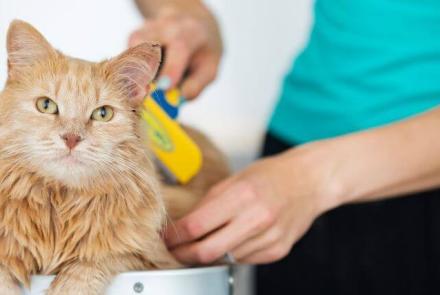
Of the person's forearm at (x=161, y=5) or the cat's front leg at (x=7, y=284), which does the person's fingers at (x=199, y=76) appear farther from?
the cat's front leg at (x=7, y=284)

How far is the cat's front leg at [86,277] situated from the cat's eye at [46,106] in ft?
0.59

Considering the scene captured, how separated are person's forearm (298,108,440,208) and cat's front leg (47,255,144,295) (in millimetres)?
427

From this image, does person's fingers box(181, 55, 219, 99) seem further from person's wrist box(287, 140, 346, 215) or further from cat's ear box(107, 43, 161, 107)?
cat's ear box(107, 43, 161, 107)

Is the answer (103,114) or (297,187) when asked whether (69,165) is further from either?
(297,187)

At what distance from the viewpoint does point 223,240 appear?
3.05ft

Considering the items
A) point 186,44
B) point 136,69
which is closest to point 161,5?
point 186,44

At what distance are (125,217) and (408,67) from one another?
743 millimetres

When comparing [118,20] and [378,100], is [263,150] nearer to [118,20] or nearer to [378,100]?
[378,100]

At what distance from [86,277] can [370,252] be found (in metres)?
0.82

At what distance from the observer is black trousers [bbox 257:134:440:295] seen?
1.34m

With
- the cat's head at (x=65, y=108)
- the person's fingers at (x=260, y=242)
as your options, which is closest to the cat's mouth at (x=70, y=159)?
the cat's head at (x=65, y=108)

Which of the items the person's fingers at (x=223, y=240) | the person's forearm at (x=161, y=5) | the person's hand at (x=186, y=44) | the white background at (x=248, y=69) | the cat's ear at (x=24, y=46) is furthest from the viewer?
the white background at (x=248, y=69)

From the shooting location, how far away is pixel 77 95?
27.9 inches

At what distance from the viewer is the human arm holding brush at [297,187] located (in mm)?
931
